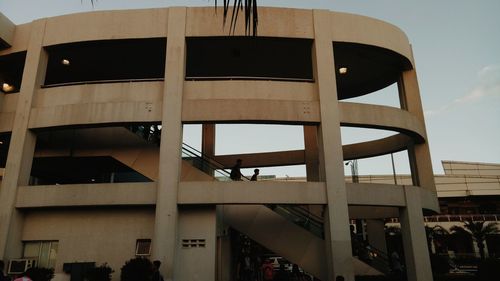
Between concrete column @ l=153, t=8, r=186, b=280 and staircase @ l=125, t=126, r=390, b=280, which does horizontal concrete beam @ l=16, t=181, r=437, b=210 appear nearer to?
concrete column @ l=153, t=8, r=186, b=280

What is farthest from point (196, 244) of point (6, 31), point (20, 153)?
point (6, 31)

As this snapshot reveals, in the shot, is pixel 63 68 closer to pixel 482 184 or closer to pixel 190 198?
pixel 190 198

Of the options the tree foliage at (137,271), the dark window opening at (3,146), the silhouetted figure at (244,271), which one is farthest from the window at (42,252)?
the silhouetted figure at (244,271)

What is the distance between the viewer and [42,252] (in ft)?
49.9

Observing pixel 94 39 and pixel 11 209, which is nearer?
pixel 11 209

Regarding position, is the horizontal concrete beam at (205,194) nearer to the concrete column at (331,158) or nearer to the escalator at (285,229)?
the concrete column at (331,158)

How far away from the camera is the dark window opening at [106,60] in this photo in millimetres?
17375

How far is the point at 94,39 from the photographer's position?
16672 mm

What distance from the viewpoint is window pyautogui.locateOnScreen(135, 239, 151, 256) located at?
14.6m

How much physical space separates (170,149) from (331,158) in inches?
262

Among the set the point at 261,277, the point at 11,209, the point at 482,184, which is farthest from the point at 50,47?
the point at 482,184

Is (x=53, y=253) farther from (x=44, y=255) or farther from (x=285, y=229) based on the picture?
(x=285, y=229)

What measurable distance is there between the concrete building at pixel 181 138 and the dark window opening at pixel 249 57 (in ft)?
0.50

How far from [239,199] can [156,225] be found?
335 centimetres
